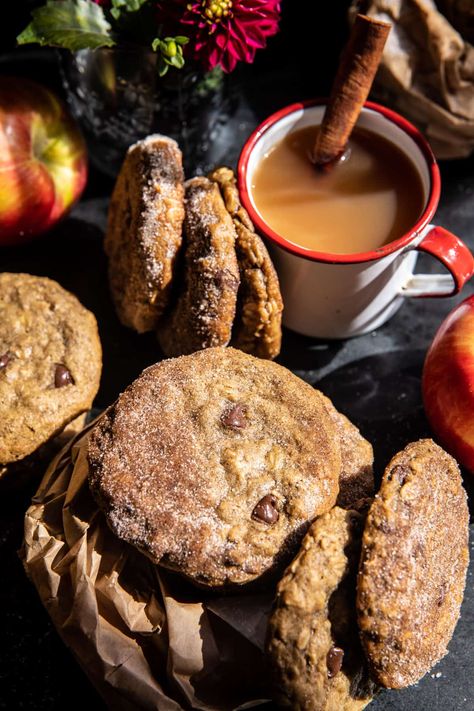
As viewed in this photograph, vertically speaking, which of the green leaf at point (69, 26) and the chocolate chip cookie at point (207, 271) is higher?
the green leaf at point (69, 26)

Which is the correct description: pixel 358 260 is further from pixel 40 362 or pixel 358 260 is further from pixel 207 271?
pixel 40 362

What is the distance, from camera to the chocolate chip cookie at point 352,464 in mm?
1479

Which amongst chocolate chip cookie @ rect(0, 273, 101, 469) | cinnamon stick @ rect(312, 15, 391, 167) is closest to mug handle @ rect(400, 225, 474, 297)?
cinnamon stick @ rect(312, 15, 391, 167)

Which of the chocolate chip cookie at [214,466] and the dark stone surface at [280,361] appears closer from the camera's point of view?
the chocolate chip cookie at [214,466]

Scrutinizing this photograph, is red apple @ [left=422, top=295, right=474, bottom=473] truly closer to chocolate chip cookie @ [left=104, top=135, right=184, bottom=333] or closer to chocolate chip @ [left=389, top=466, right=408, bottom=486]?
chocolate chip @ [left=389, top=466, right=408, bottom=486]

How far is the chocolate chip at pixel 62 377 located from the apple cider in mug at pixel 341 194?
0.49 meters

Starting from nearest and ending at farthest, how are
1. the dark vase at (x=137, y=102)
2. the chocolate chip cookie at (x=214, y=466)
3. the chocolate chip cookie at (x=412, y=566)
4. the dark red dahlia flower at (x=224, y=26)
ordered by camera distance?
the chocolate chip cookie at (x=412, y=566), the chocolate chip cookie at (x=214, y=466), the dark red dahlia flower at (x=224, y=26), the dark vase at (x=137, y=102)

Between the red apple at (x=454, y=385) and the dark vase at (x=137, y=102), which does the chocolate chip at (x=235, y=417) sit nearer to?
the red apple at (x=454, y=385)

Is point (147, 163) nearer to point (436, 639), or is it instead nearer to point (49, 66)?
point (49, 66)

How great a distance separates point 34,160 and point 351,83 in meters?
0.71

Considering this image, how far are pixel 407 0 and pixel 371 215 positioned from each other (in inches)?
21.9

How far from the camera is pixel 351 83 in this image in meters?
1.50

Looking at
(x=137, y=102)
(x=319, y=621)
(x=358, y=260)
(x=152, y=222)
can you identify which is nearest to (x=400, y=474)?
(x=319, y=621)

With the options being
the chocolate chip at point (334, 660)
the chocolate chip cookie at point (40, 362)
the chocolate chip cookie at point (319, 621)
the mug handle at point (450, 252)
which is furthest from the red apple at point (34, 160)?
the chocolate chip at point (334, 660)
